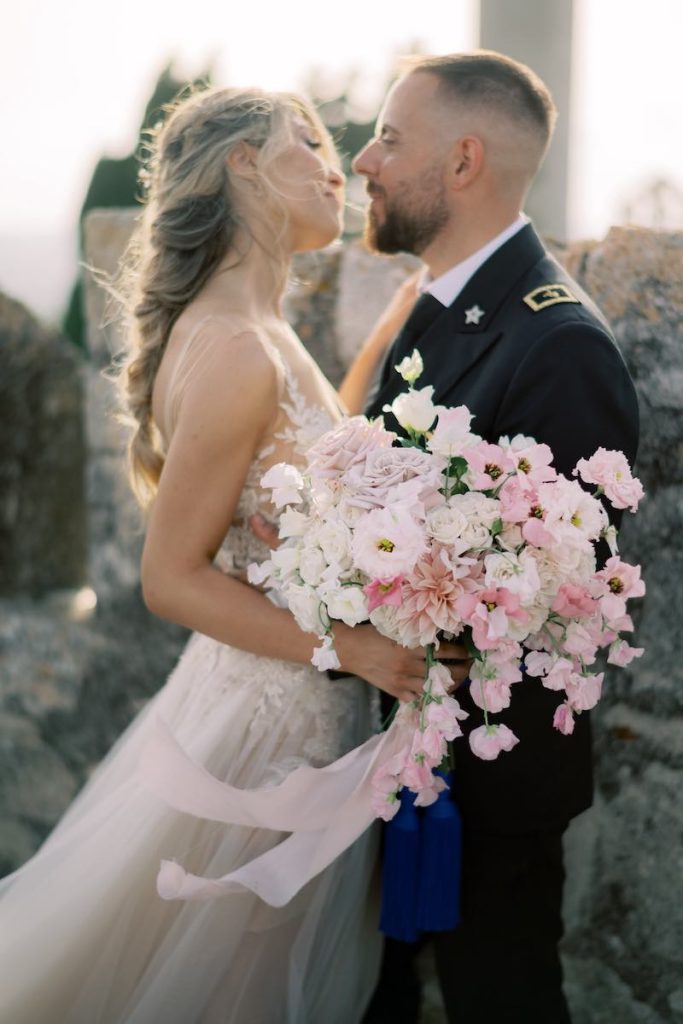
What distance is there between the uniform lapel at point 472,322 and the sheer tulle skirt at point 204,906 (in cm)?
78

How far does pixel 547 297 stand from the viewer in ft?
8.65

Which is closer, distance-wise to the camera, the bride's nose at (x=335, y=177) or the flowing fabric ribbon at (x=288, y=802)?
the flowing fabric ribbon at (x=288, y=802)

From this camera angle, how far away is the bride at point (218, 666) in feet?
8.04

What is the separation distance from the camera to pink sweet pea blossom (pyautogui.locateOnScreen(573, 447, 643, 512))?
6.61ft

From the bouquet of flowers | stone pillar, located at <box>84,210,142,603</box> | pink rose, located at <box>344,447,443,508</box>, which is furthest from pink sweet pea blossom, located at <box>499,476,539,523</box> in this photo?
stone pillar, located at <box>84,210,142,603</box>

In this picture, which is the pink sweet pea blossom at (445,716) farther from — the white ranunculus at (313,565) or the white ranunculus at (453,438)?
the white ranunculus at (453,438)

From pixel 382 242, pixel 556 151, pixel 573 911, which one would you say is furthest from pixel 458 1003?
pixel 556 151

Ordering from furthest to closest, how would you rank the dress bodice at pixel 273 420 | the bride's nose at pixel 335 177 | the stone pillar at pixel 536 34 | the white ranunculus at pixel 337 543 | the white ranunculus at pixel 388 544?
the stone pillar at pixel 536 34 < the bride's nose at pixel 335 177 < the dress bodice at pixel 273 420 < the white ranunculus at pixel 337 543 < the white ranunculus at pixel 388 544

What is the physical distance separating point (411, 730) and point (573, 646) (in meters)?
0.43

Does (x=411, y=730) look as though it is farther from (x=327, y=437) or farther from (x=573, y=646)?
(x=327, y=437)

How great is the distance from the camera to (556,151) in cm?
1088

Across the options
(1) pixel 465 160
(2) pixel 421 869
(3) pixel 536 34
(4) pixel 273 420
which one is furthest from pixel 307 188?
(3) pixel 536 34

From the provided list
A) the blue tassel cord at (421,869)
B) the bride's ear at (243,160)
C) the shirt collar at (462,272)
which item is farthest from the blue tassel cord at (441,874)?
the bride's ear at (243,160)

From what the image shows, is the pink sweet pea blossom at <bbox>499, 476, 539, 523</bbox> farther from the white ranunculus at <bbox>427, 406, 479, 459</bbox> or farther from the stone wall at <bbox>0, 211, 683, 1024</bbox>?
the stone wall at <bbox>0, 211, 683, 1024</bbox>
